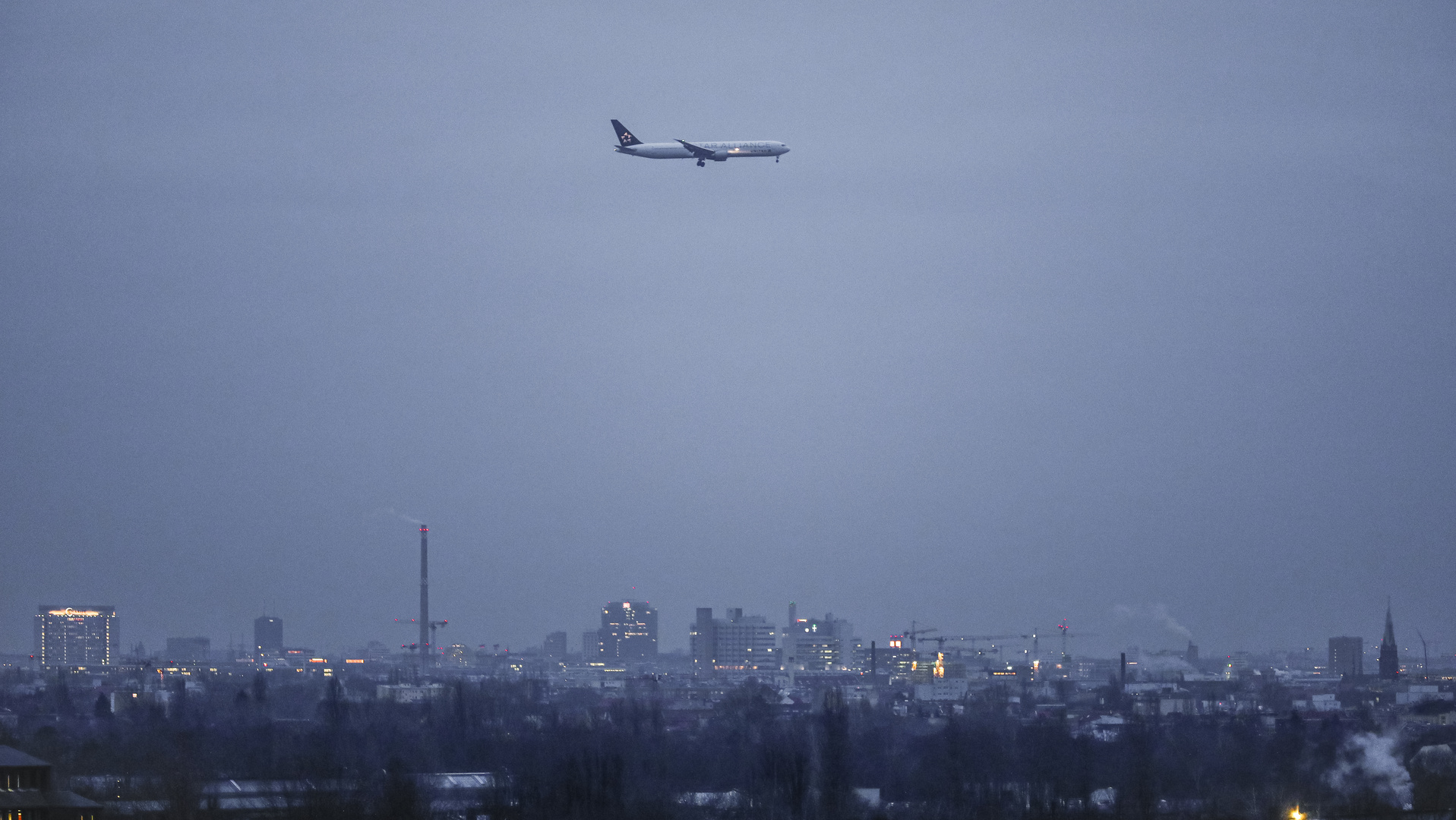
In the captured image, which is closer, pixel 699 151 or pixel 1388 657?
pixel 699 151

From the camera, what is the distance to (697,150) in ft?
380

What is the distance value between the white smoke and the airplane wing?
52978mm

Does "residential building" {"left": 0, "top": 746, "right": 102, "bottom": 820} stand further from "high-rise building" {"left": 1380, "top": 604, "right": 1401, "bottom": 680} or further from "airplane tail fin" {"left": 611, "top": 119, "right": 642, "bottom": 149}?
"high-rise building" {"left": 1380, "top": 604, "right": 1401, "bottom": 680}

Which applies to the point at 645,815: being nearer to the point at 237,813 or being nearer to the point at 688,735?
the point at 237,813

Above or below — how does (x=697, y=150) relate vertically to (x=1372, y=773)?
above

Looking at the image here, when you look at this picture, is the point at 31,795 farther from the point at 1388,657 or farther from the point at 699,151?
the point at 1388,657

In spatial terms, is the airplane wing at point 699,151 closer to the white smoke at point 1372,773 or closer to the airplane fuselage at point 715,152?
the airplane fuselage at point 715,152

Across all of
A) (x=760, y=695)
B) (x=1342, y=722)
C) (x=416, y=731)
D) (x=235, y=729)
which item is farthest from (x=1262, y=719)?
(x=235, y=729)

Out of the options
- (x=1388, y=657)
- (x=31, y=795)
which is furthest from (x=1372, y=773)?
(x=1388, y=657)

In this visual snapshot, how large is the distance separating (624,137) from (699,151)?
7249 mm

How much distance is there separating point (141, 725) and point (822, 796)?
156 feet

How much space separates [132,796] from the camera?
211 feet

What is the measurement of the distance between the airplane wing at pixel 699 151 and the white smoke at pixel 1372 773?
53.0 m

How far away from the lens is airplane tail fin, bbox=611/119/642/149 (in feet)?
395
